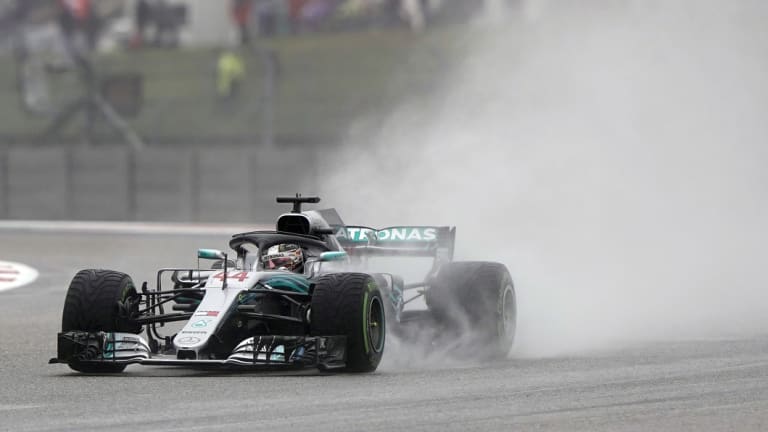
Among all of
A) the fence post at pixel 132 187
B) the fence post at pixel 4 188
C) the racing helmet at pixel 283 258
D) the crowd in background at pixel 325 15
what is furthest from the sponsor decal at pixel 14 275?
the crowd in background at pixel 325 15

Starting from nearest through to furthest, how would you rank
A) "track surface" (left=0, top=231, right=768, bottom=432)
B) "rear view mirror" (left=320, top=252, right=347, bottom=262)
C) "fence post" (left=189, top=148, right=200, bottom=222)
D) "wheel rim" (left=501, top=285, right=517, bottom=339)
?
"track surface" (left=0, top=231, right=768, bottom=432) → "rear view mirror" (left=320, top=252, right=347, bottom=262) → "wheel rim" (left=501, top=285, right=517, bottom=339) → "fence post" (left=189, top=148, right=200, bottom=222)

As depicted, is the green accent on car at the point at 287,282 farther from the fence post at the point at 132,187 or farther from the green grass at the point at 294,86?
the green grass at the point at 294,86

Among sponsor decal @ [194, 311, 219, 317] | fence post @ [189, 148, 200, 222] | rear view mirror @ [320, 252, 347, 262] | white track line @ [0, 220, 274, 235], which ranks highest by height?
fence post @ [189, 148, 200, 222]

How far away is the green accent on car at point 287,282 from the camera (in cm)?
1155

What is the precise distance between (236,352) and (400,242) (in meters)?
3.06

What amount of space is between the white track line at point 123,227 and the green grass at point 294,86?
8838mm

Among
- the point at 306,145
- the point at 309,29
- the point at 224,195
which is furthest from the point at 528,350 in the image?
the point at 309,29

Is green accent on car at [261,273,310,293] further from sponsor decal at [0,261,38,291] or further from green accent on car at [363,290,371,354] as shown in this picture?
sponsor decal at [0,261,38,291]

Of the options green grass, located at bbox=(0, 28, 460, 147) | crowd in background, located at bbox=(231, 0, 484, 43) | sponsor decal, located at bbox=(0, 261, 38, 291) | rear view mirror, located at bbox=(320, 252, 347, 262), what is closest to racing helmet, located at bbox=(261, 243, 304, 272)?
rear view mirror, located at bbox=(320, 252, 347, 262)

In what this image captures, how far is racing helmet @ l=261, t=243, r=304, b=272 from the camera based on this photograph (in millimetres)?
12164

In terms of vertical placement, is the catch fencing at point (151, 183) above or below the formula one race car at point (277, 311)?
above

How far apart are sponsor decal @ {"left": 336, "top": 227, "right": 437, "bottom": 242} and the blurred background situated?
960 inches

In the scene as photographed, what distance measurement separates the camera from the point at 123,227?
1457 inches

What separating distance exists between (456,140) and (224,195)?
48.7 feet
